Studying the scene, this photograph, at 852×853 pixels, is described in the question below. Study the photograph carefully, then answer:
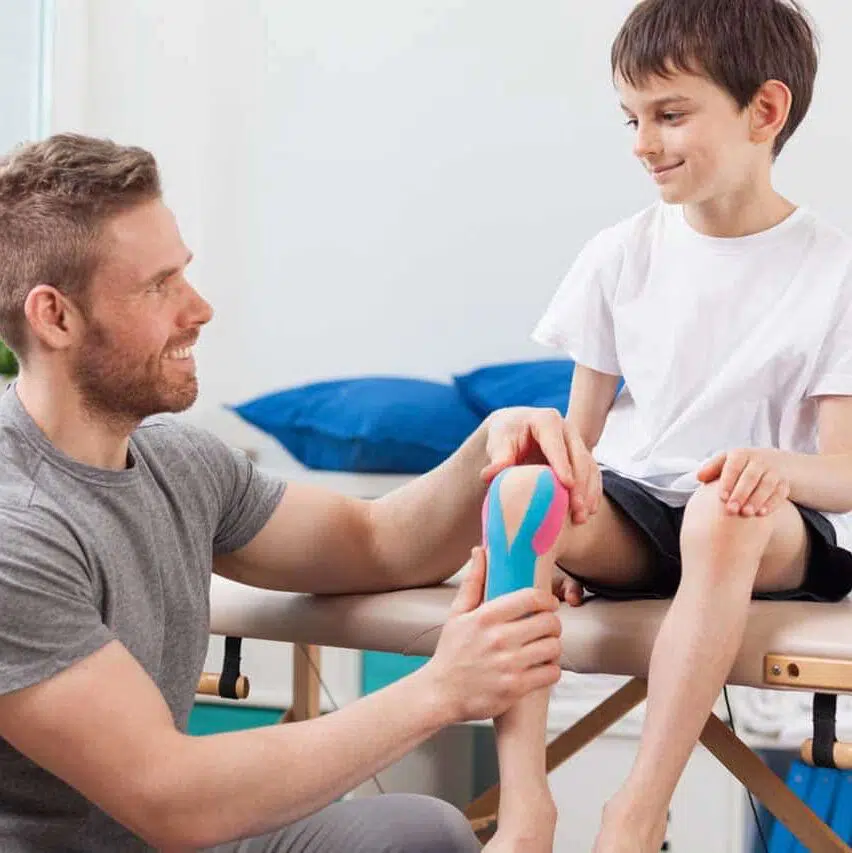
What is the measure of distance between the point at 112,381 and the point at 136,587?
0.61 ft

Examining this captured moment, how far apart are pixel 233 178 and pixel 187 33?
0.33 metres

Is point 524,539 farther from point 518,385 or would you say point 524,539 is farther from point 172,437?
point 518,385

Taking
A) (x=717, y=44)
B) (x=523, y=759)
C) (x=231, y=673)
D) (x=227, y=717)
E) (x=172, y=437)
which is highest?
(x=717, y=44)

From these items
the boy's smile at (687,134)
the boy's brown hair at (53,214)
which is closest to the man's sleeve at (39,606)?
the boy's brown hair at (53,214)

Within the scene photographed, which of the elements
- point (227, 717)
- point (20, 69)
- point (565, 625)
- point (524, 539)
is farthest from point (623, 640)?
point (20, 69)

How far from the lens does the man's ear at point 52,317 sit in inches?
48.0

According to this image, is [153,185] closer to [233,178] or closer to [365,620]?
[365,620]

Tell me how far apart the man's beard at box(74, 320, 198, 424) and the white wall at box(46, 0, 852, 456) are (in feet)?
5.63

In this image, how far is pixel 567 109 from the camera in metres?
2.89

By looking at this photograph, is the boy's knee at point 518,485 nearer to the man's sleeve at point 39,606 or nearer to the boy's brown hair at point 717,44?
the man's sleeve at point 39,606

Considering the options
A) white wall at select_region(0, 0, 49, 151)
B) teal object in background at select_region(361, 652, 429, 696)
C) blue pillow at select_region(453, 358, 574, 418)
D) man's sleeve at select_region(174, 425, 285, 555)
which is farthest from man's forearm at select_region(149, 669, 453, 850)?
white wall at select_region(0, 0, 49, 151)

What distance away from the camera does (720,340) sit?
1.59 m

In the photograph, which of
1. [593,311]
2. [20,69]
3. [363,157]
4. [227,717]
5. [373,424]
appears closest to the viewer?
[593,311]

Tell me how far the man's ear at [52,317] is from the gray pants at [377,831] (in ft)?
1.77
